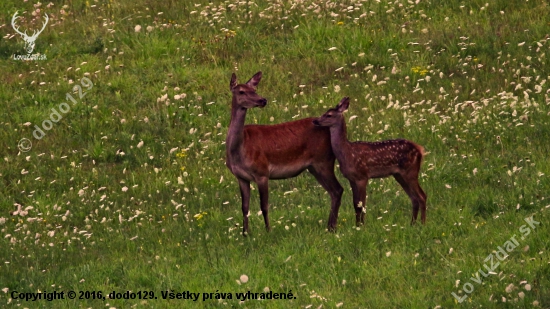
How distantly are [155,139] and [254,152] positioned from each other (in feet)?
15.1

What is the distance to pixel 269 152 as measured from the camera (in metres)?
13.8

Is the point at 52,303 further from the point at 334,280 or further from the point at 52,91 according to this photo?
the point at 52,91

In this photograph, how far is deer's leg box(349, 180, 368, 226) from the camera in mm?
13258

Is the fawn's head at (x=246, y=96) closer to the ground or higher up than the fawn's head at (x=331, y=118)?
higher up

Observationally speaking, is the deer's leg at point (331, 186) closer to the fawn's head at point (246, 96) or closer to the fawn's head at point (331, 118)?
the fawn's head at point (331, 118)

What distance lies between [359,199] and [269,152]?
1383 mm

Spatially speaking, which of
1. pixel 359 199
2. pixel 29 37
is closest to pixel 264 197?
pixel 359 199

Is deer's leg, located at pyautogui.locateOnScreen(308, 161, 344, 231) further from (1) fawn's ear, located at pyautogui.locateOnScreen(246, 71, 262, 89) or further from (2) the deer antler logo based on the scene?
(2) the deer antler logo

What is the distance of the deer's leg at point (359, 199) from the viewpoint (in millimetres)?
13258

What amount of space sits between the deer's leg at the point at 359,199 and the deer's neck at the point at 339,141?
1.37 ft

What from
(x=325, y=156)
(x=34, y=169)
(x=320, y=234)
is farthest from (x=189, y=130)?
(x=320, y=234)

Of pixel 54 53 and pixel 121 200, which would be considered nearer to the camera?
pixel 121 200

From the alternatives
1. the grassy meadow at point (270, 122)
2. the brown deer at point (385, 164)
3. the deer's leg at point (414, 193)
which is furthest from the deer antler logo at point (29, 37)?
the deer's leg at point (414, 193)

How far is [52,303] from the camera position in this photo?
11797 mm
